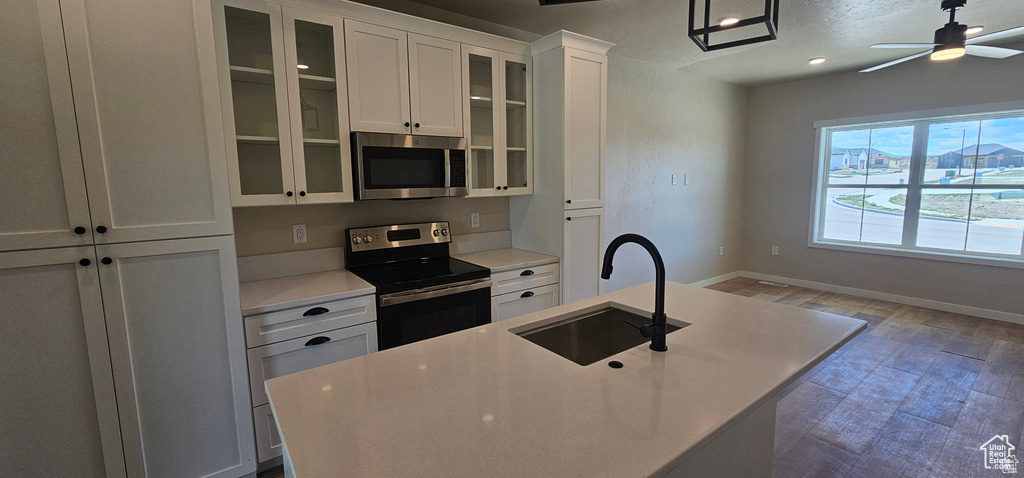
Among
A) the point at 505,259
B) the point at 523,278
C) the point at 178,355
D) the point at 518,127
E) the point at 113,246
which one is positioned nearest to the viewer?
the point at 113,246

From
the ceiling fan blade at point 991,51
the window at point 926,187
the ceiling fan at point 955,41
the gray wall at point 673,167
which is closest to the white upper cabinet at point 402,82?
the gray wall at point 673,167

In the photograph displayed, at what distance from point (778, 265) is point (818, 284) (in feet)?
1.58

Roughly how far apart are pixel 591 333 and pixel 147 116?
186 cm

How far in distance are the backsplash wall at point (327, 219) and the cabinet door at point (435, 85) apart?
1.83 ft

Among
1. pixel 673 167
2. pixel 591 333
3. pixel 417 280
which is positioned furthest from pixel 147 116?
pixel 673 167

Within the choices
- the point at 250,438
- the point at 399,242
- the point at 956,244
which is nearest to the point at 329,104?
the point at 399,242

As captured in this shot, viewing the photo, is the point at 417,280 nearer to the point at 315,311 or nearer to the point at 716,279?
the point at 315,311

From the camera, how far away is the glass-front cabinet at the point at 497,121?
9.07 feet

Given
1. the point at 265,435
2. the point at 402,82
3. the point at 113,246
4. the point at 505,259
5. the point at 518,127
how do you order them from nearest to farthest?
the point at 113,246 → the point at 265,435 → the point at 402,82 → the point at 505,259 → the point at 518,127

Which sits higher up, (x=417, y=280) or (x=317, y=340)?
(x=417, y=280)

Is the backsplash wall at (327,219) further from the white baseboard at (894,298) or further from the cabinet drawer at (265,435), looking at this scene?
the white baseboard at (894,298)

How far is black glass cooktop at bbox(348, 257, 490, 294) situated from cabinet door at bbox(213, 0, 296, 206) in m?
0.60

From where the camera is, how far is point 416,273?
8.02 ft

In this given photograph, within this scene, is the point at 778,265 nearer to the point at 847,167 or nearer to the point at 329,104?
the point at 847,167
